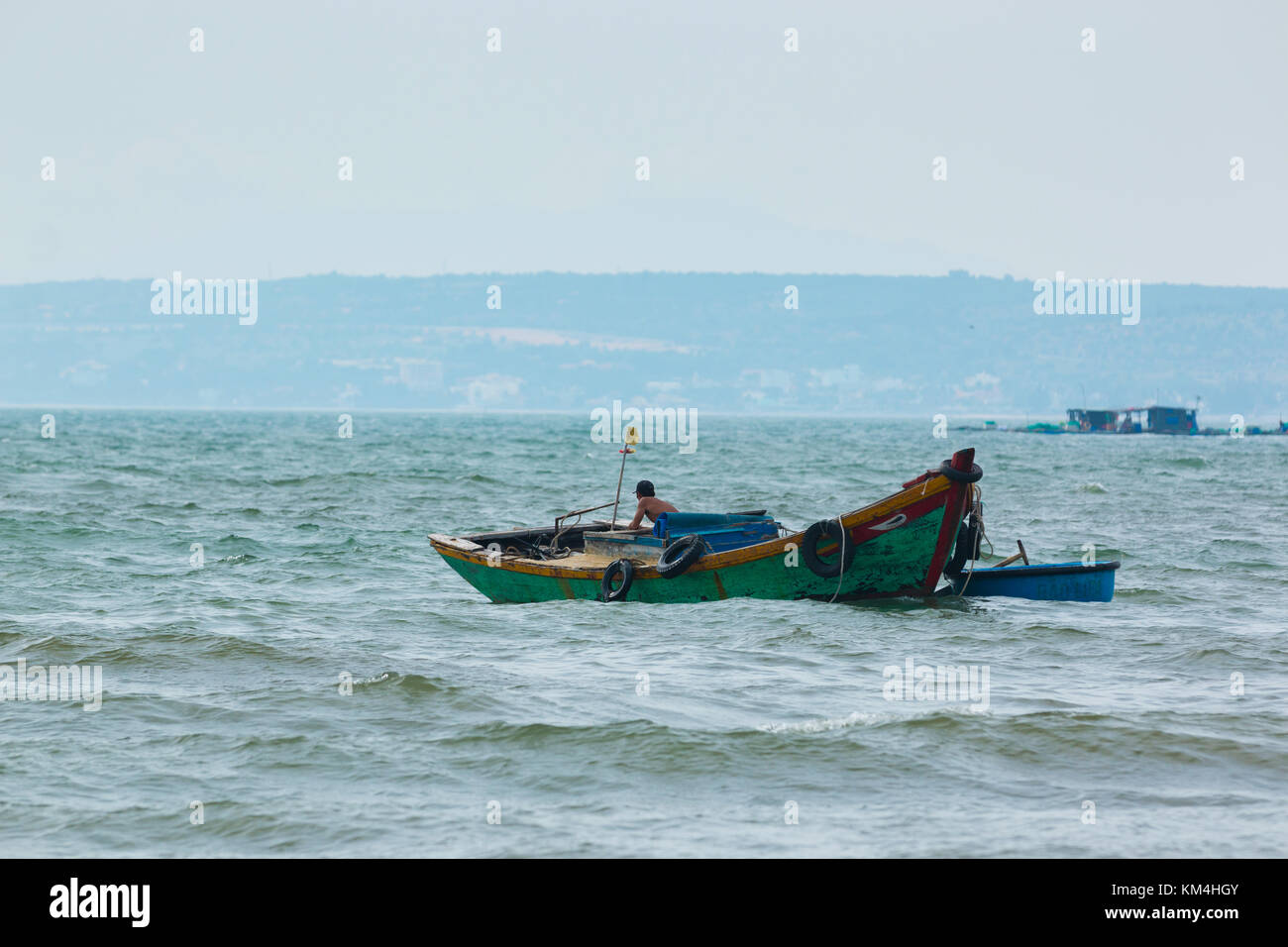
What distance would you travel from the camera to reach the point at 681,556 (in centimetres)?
1686

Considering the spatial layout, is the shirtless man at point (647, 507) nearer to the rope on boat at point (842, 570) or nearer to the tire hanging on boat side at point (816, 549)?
the tire hanging on boat side at point (816, 549)

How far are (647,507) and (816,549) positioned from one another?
2.62 metres

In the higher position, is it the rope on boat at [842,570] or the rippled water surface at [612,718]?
the rope on boat at [842,570]

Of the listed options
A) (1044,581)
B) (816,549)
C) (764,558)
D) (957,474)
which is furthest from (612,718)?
(1044,581)

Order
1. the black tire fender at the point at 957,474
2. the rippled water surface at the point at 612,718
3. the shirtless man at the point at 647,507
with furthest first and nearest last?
the shirtless man at the point at 647,507, the black tire fender at the point at 957,474, the rippled water surface at the point at 612,718

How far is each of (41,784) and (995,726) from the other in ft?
23.4

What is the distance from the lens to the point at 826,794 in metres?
9.10

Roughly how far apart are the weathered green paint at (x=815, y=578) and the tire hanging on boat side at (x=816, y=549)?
0.37 ft

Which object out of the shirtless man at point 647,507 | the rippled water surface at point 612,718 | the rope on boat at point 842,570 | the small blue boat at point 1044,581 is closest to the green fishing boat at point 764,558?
the rope on boat at point 842,570

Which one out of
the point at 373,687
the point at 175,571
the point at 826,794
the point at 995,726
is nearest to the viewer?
the point at 826,794

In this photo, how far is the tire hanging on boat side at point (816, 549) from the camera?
16.2 m
